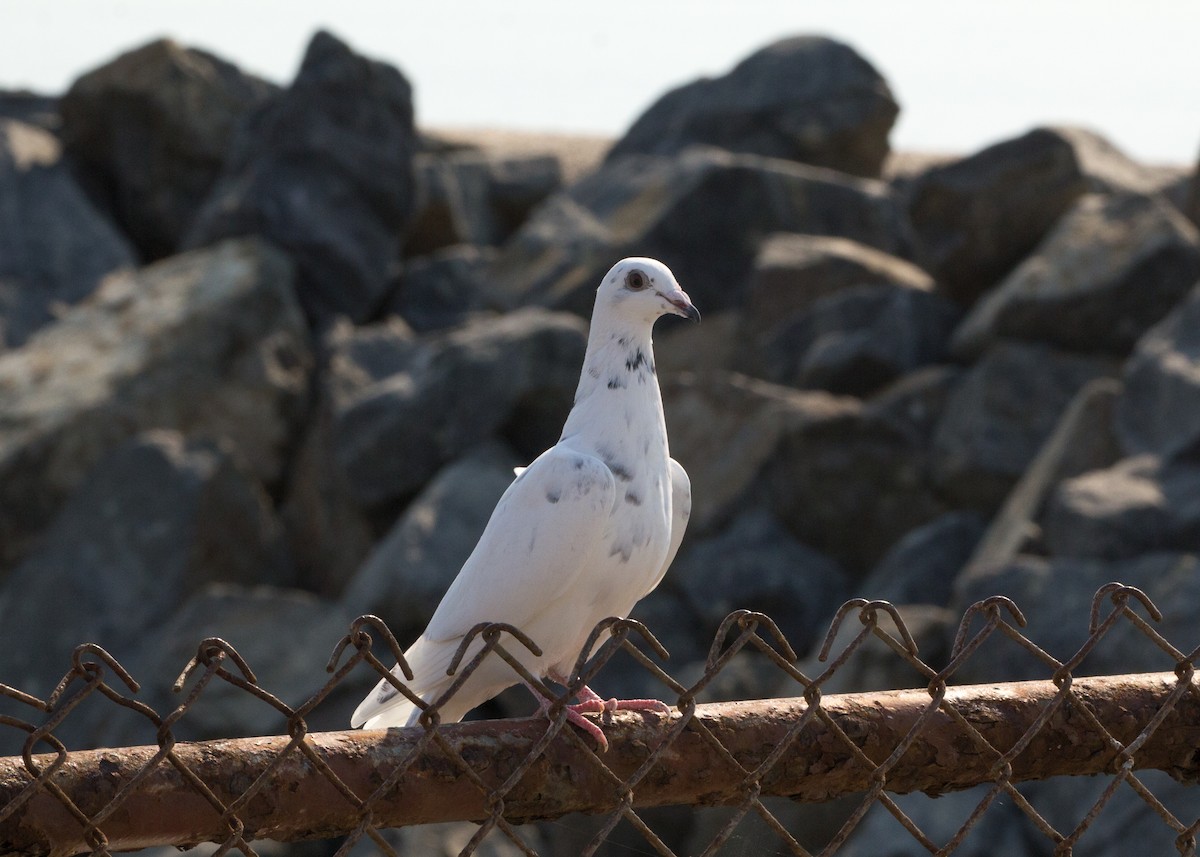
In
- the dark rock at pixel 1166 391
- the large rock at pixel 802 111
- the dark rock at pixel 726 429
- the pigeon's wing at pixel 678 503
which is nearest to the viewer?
the pigeon's wing at pixel 678 503

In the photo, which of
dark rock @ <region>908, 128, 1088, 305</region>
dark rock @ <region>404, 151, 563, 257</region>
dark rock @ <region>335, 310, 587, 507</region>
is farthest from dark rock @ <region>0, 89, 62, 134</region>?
dark rock @ <region>908, 128, 1088, 305</region>

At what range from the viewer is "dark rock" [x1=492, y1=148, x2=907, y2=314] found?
10.3 meters

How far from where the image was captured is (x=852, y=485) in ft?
28.0

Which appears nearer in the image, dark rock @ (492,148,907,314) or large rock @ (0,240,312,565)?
large rock @ (0,240,312,565)

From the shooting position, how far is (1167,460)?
716cm

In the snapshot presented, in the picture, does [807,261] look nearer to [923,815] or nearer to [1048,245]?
[1048,245]

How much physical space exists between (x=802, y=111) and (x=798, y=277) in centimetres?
262

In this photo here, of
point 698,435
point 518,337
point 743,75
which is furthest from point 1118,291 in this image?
point 743,75

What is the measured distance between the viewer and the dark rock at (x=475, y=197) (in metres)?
12.7

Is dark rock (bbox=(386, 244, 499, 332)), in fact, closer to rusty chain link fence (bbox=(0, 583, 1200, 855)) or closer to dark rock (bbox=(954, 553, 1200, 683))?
dark rock (bbox=(954, 553, 1200, 683))

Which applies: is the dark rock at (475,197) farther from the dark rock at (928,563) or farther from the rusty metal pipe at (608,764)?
the rusty metal pipe at (608,764)

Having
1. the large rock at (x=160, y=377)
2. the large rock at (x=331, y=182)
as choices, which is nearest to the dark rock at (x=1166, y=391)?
the large rock at (x=160, y=377)

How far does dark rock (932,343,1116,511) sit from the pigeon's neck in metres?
5.26

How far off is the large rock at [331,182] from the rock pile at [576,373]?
0.03 metres
